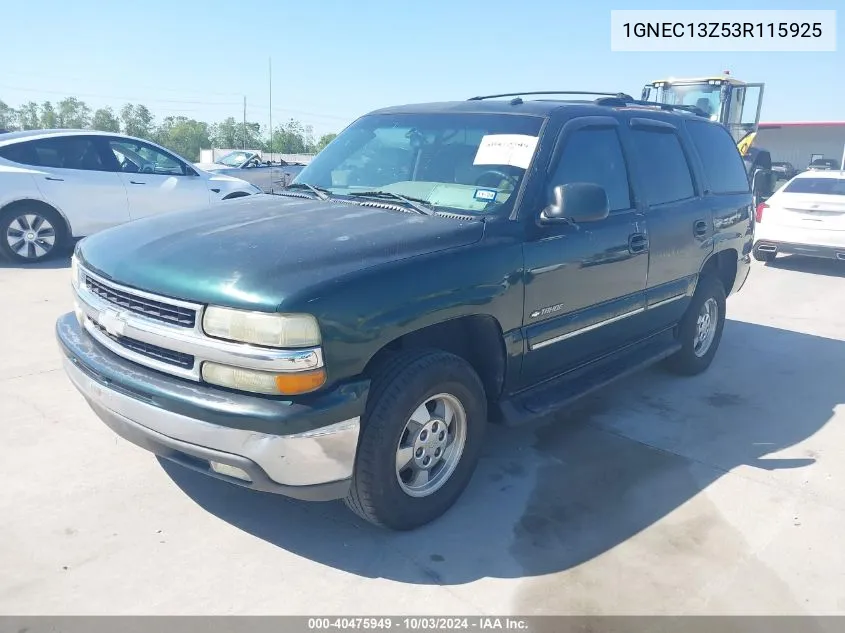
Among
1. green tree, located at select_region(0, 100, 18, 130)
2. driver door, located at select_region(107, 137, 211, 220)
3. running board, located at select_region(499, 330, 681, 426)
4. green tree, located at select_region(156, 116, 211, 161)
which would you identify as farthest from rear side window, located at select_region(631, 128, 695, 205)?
green tree, located at select_region(0, 100, 18, 130)

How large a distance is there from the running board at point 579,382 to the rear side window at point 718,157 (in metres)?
1.38

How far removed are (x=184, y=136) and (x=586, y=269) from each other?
61125mm

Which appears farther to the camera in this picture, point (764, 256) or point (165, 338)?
point (764, 256)

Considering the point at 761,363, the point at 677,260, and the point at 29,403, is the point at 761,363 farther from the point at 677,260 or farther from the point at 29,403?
the point at 29,403

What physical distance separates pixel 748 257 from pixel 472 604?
4.67 metres

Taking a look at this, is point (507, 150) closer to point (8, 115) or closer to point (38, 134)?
point (38, 134)

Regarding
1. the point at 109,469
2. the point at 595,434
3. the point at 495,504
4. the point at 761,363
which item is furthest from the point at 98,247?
the point at 761,363

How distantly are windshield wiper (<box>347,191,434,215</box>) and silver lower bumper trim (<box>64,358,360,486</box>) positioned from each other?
128 centimetres

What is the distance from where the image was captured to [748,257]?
621 cm

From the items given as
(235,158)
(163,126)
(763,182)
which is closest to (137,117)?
(163,126)

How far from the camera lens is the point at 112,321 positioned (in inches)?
121

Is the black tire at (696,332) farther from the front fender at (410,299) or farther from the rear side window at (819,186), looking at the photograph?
the rear side window at (819,186)

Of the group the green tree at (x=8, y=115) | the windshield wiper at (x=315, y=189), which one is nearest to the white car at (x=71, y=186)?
the windshield wiper at (x=315, y=189)

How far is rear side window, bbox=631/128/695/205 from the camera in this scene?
4602mm
